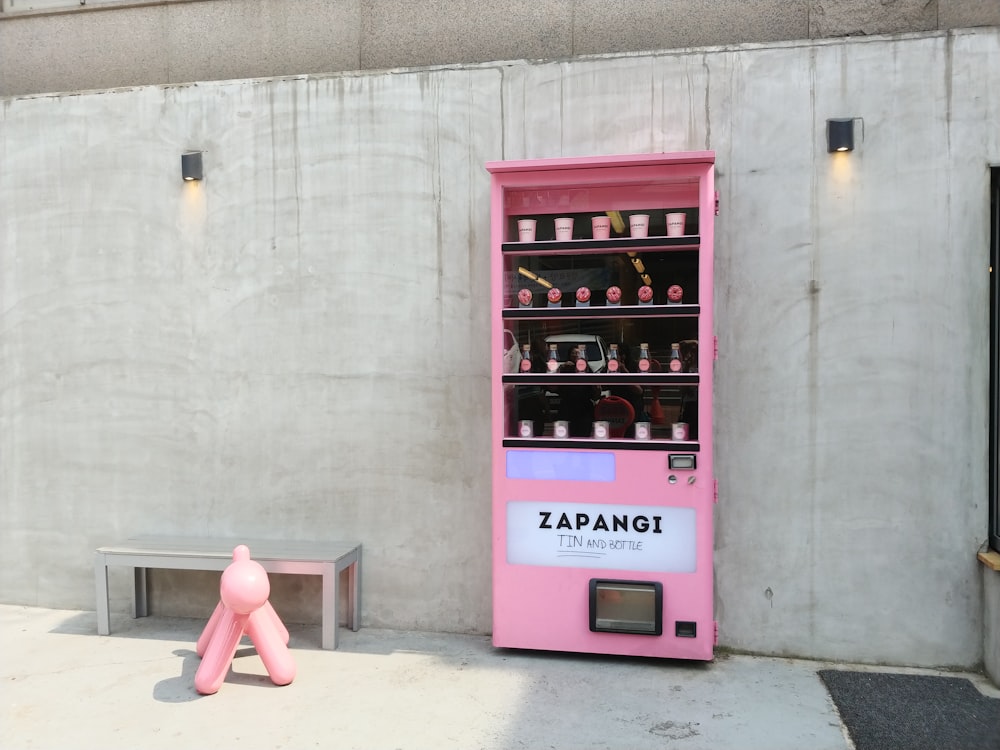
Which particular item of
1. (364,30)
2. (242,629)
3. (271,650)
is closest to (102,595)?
(242,629)

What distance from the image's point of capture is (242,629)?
151 inches

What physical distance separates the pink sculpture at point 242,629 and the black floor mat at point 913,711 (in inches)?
106

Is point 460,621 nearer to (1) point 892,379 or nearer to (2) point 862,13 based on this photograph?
(1) point 892,379

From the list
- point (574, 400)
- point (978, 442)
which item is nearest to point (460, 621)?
point (574, 400)

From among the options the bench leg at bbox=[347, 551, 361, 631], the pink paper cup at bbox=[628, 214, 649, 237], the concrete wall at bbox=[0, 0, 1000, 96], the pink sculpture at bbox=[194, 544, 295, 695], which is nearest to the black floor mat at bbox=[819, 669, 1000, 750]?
the pink paper cup at bbox=[628, 214, 649, 237]

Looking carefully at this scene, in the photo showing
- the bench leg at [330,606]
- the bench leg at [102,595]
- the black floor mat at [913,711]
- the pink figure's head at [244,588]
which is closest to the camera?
the black floor mat at [913,711]

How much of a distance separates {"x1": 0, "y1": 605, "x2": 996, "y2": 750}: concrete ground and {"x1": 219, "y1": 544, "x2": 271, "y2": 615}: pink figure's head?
0.44 metres

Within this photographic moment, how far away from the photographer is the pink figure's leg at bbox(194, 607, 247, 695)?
3666 mm

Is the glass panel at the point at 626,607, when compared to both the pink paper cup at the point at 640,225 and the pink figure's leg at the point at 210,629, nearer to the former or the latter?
the pink paper cup at the point at 640,225

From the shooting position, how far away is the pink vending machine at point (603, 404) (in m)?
3.87

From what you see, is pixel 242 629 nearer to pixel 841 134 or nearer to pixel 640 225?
pixel 640 225

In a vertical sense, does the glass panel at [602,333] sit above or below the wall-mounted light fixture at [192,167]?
below

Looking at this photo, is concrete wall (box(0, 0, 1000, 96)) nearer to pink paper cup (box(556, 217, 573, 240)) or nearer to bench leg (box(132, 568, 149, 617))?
pink paper cup (box(556, 217, 573, 240))

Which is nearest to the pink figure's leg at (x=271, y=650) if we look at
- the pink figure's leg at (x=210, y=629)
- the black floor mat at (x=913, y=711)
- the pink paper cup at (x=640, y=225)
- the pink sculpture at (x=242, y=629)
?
the pink sculpture at (x=242, y=629)
